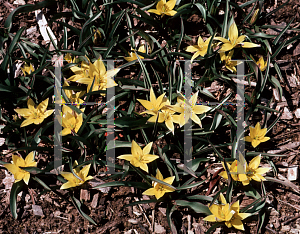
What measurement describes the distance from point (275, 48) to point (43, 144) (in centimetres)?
188

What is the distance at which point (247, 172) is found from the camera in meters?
1.69

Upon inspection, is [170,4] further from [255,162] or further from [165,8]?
[255,162]

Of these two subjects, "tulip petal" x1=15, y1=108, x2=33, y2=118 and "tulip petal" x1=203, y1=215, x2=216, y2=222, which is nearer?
"tulip petal" x1=203, y1=215, x2=216, y2=222

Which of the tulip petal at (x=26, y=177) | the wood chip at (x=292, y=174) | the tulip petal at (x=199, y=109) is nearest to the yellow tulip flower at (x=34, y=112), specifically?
the tulip petal at (x=26, y=177)

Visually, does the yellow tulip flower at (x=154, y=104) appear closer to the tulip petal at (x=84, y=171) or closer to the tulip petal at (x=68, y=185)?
the tulip petal at (x=84, y=171)

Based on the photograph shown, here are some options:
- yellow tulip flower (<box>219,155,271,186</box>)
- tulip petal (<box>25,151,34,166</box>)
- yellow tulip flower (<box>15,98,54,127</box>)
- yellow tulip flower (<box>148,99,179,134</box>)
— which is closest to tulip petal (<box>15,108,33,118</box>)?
yellow tulip flower (<box>15,98,54,127</box>)

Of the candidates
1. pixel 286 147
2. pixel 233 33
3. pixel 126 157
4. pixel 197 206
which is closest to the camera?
pixel 126 157

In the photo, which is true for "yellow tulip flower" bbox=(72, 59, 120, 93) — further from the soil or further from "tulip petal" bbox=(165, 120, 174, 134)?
the soil

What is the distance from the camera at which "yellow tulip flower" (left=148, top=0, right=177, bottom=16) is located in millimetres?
1864

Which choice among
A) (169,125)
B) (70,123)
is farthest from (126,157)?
(70,123)

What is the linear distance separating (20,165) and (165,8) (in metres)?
1.51

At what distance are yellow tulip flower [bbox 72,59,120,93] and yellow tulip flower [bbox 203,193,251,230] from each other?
3.44 feet

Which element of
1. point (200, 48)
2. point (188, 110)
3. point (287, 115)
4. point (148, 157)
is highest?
point (200, 48)

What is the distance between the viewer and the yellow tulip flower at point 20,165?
170 centimetres
